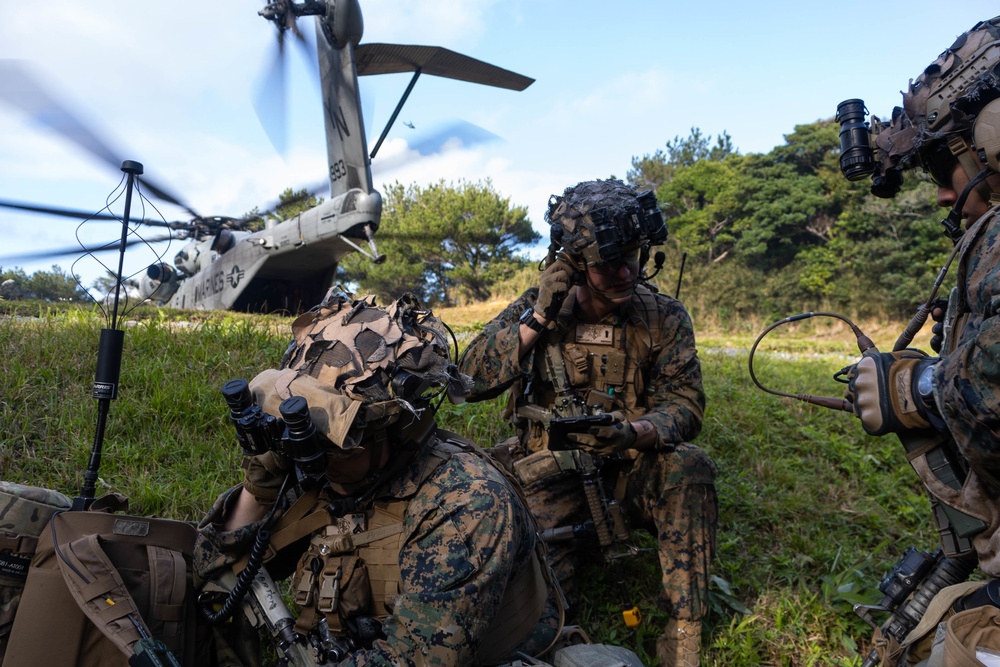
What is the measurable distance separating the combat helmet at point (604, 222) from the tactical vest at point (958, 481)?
1381 millimetres

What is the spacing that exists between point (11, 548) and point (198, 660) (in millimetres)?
727

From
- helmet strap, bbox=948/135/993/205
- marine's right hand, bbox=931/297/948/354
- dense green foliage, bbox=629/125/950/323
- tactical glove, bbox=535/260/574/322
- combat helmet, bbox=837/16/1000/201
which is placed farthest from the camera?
dense green foliage, bbox=629/125/950/323

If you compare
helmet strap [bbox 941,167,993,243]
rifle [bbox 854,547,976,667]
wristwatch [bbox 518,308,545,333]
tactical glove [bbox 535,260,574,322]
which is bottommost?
rifle [bbox 854,547,976,667]

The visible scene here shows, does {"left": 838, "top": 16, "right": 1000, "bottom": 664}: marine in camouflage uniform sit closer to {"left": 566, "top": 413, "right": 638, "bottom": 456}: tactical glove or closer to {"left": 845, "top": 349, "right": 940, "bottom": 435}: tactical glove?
{"left": 845, "top": 349, "right": 940, "bottom": 435}: tactical glove

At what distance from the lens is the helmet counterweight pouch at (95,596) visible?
194 centimetres

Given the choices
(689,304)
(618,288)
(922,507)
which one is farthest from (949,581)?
(689,304)

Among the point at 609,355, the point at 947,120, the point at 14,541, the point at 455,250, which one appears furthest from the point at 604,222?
the point at 455,250

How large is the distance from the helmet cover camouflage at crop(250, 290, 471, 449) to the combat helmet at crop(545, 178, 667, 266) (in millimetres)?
1193

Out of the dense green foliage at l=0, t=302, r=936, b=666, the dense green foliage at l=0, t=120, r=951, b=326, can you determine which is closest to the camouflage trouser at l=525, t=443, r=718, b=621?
the dense green foliage at l=0, t=302, r=936, b=666

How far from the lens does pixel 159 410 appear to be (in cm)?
432

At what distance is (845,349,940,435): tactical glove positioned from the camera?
210cm

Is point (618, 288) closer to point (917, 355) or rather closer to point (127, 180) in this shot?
point (917, 355)

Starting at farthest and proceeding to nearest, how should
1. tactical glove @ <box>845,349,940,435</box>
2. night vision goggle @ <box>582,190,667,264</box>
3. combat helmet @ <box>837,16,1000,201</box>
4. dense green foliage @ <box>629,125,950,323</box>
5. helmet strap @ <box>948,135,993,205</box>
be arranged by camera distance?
1. dense green foliage @ <box>629,125,950,323</box>
2. night vision goggle @ <box>582,190,667,264</box>
3. helmet strap @ <box>948,135,993,205</box>
4. combat helmet @ <box>837,16,1000,201</box>
5. tactical glove @ <box>845,349,940,435</box>

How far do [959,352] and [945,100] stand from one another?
111 centimetres
